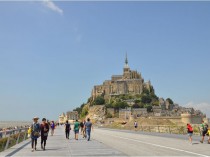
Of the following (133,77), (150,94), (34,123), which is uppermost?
(133,77)

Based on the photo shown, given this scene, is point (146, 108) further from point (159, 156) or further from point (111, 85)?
point (159, 156)

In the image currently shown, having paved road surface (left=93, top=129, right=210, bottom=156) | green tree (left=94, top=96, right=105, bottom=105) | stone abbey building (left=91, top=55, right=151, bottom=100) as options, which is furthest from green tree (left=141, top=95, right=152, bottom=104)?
paved road surface (left=93, top=129, right=210, bottom=156)

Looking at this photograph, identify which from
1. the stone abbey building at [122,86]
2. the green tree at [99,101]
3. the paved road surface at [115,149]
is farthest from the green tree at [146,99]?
the paved road surface at [115,149]

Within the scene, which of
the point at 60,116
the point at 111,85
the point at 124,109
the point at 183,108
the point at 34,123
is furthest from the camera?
the point at 60,116

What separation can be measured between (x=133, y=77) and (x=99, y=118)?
4141cm

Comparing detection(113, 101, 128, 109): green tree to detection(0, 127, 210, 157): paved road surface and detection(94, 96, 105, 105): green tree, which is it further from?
detection(0, 127, 210, 157): paved road surface

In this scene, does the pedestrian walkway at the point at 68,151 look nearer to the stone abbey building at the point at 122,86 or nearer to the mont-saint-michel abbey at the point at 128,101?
the mont-saint-michel abbey at the point at 128,101

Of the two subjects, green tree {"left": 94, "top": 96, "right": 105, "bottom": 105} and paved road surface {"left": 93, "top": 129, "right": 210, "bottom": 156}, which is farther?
green tree {"left": 94, "top": 96, "right": 105, "bottom": 105}

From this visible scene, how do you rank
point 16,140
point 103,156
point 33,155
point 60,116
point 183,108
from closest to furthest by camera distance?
point 103,156
point 33,155
point 16,140
point 183,108
point 60,116

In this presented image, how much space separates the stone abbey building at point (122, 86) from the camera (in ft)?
538

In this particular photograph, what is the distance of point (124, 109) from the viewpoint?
140m

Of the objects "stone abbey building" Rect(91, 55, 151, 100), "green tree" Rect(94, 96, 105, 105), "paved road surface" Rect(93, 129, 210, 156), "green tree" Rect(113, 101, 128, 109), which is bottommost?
"paved road surface" Rect(93, 129, 210, 156)

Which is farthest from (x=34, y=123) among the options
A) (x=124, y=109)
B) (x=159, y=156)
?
(x=124, y=109)

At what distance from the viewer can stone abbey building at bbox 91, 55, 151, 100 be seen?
6462 inches
